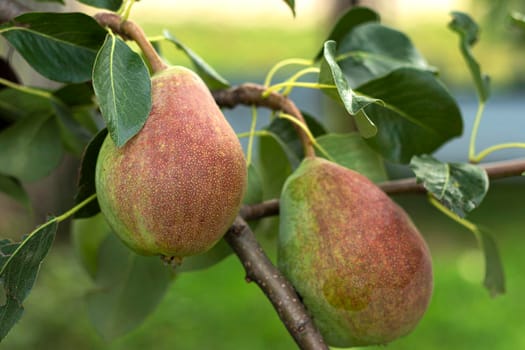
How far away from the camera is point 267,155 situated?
85 cm

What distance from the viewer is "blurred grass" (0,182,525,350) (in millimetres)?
2244

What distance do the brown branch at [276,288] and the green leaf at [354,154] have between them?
14 centimetres

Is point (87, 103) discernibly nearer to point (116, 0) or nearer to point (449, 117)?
point (116, 0)

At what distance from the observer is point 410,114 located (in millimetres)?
745

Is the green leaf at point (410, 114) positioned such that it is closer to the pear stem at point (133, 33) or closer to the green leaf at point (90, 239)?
the pear stem at point (133, 33)

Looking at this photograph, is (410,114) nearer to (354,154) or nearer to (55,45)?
(354,154)

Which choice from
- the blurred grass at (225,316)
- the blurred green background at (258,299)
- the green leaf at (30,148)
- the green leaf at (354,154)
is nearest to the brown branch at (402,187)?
the green leaf at (354,154)

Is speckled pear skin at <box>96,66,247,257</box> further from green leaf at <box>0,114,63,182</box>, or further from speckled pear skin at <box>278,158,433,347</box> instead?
green leaf at <box>0,114,63,182</box>

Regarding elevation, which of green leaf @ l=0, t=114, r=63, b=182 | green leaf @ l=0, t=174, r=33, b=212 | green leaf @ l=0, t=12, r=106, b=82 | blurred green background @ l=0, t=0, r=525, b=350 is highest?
green leaf @ l=0, t=12, r=106, b=82

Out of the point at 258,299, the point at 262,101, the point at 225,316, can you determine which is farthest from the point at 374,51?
the point at 258,299

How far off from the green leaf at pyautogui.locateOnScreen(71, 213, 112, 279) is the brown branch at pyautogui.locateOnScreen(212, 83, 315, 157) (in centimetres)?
25

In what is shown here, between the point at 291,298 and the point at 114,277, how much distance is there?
0.34 metres

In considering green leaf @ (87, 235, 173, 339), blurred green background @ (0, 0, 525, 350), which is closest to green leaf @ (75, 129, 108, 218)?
green leaf @ (87, 235, 173, 339)

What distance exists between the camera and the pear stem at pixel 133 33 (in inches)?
24.5
